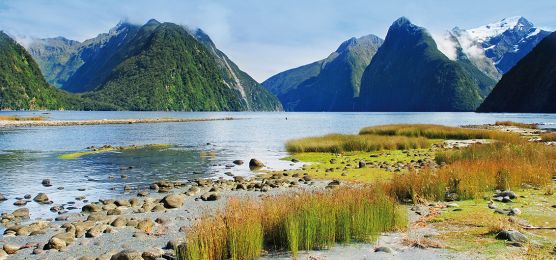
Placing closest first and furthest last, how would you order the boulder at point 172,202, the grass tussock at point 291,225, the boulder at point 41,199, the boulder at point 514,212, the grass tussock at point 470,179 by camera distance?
the grass tussock at point 291,225 → the boulder at point 514,212 → the grass tussock at point 470,179 → the boulder at point 172,202 → the boulder at point 41,199

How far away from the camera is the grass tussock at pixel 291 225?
35.0ft

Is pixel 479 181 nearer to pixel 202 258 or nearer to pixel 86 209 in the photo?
pixel 202 258

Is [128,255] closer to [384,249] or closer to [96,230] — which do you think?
[96,230]

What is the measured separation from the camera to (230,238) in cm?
1075

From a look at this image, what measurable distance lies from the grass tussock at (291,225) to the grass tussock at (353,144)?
3350 cm

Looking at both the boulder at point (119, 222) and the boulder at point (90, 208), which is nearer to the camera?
the boulder at point (119, 222)

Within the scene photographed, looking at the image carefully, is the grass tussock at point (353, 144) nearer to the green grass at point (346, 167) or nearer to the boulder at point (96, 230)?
the green grass at point (346, 167)

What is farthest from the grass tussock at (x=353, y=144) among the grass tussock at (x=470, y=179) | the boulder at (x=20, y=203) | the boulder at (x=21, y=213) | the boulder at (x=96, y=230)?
the boulder at (x=96, y=230)

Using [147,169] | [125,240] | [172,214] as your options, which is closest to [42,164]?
[147,169]

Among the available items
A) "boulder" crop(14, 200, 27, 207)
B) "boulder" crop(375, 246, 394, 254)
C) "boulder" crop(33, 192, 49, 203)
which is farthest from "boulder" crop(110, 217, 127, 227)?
"boulder" crop(375, 246, 394, 254)

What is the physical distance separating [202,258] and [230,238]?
88 centimetres

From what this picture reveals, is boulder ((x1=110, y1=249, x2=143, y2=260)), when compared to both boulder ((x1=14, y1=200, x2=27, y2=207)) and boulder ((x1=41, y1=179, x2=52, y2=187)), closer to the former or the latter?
boulder ((x1=14, y1=200, x2=27, y2=207))

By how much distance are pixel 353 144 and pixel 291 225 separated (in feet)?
123

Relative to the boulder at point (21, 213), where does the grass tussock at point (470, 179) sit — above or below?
above
